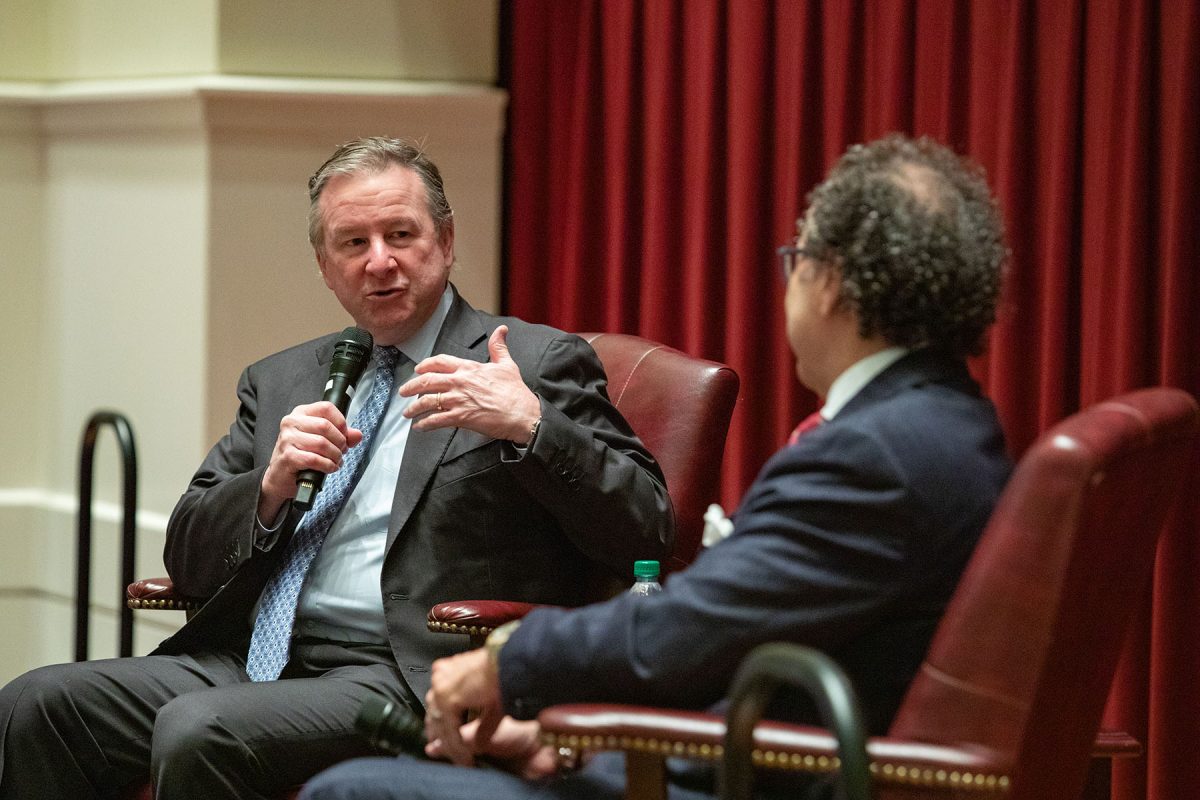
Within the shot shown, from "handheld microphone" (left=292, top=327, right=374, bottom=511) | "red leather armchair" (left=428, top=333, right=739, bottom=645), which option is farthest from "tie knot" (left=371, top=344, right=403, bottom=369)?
"red leather armchair" (left=428, top=333, right=739, bottom=645)

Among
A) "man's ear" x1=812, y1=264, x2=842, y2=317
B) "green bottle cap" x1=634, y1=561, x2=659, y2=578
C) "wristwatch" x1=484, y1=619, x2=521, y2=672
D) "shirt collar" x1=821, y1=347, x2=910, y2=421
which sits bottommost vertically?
"green bottle cap" x1=634, y1=561, x2=659, y2=578

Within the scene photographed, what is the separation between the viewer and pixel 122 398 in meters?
4.25

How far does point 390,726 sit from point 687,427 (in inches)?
40.7

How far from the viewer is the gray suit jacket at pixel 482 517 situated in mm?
2592

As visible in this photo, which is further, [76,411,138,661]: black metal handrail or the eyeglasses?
[76,411,138,661]: black metal handrail

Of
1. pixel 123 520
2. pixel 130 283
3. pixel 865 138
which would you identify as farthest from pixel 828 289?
pixel 130 283

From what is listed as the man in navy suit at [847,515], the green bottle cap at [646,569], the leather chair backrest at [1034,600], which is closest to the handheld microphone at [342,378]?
the green bottle cap at [646,569]

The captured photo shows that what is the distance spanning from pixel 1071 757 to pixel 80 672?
63.0 inches

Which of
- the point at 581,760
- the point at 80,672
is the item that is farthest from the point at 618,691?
the point at 80,672

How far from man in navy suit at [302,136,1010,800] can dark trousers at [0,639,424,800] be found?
46 cm

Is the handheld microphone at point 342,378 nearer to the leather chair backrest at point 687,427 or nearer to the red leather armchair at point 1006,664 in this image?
the leather chair backrest at point 687,427

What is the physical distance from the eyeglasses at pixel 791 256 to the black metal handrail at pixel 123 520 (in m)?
1.93

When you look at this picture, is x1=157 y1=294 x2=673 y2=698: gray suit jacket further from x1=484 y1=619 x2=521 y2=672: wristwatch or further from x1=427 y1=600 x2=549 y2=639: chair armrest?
x1=484 y1=619 x2=521 y2=672: wristwatch

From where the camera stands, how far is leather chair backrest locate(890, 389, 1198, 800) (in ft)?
5.55
